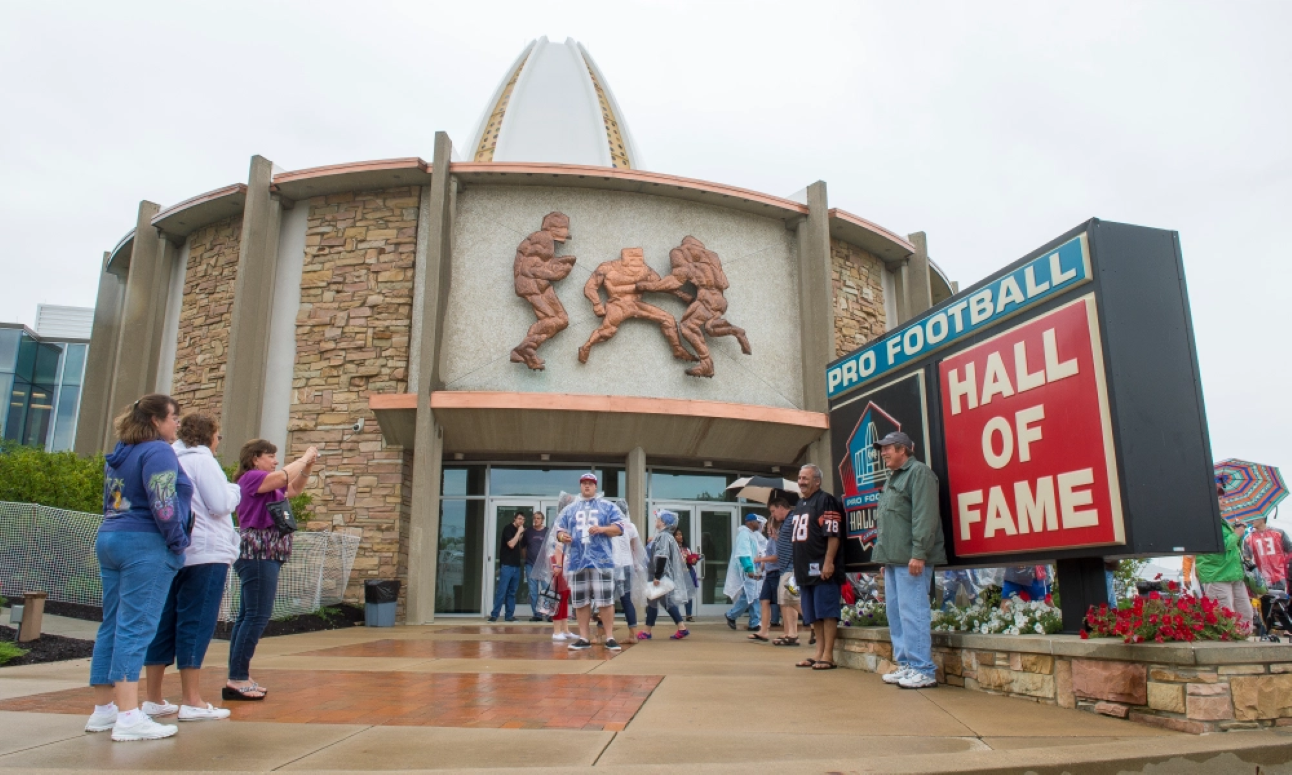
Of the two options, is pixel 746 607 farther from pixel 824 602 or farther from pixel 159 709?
pixel 159 709

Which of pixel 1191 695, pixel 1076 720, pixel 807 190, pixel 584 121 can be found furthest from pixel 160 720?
pixel 584 121

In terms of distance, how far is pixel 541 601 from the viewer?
14594mm

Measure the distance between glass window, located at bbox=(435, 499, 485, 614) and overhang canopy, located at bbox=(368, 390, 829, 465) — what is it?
1.21m

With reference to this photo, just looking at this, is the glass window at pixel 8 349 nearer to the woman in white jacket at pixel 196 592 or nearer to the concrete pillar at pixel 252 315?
the concrete pillar at pixel 252 315

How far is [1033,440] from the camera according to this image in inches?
218

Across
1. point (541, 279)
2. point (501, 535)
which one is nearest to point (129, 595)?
point (541, 279)

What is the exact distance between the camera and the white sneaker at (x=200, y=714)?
4434 mm

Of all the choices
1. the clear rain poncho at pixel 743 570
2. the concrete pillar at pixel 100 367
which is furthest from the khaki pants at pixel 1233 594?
the concrete pillar at pixel 100 367

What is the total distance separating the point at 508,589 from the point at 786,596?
5.85 metres

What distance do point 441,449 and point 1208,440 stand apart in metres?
12.7

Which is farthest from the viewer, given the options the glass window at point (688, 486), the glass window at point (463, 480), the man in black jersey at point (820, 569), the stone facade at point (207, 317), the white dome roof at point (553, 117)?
the white dome roof at point (553, 117)

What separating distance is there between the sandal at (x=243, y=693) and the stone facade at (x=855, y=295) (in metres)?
14.1

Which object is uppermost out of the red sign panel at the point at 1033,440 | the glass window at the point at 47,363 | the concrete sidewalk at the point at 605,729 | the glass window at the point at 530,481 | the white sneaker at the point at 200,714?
the glass window at the point at 47,363

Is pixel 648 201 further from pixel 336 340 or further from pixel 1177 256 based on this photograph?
pixel 1177 256
